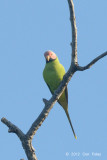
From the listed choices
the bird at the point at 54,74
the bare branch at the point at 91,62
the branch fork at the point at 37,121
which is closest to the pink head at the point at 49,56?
the bird at the point at 54,74

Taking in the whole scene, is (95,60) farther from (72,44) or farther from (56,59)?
(56,59)

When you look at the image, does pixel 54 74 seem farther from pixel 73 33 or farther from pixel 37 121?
pixel 73 33

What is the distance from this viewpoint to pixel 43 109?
483 centimetres

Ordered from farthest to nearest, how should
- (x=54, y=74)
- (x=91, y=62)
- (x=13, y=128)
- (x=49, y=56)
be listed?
(x=49, y=56), (x=54, y=74), (x=13, y=128), (x=91, y=62)

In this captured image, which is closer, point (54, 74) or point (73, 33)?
point (73, 33)

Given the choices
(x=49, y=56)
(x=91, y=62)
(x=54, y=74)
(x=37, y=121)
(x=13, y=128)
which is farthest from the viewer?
(x=49, y=56)

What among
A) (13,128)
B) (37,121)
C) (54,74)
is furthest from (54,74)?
(13,128)

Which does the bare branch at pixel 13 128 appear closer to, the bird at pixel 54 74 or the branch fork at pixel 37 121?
the branch fork at pixel 37 121

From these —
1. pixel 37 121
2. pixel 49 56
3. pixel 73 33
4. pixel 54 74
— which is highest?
pixel 73 33

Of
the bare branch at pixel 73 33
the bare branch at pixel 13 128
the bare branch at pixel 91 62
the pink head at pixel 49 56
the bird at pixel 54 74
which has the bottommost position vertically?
the bird at pixel 54 74

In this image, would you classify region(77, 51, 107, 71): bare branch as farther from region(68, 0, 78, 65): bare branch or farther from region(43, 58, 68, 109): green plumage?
region(43, 58, 68, 109): green plumage

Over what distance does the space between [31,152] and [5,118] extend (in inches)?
23.5

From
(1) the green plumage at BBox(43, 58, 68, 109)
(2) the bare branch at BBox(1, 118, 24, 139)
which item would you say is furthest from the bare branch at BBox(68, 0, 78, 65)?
(1) the green plumage at BBox(43, 58, 68, 109)

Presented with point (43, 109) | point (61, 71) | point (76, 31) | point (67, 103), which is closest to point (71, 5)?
point (76, 31)
